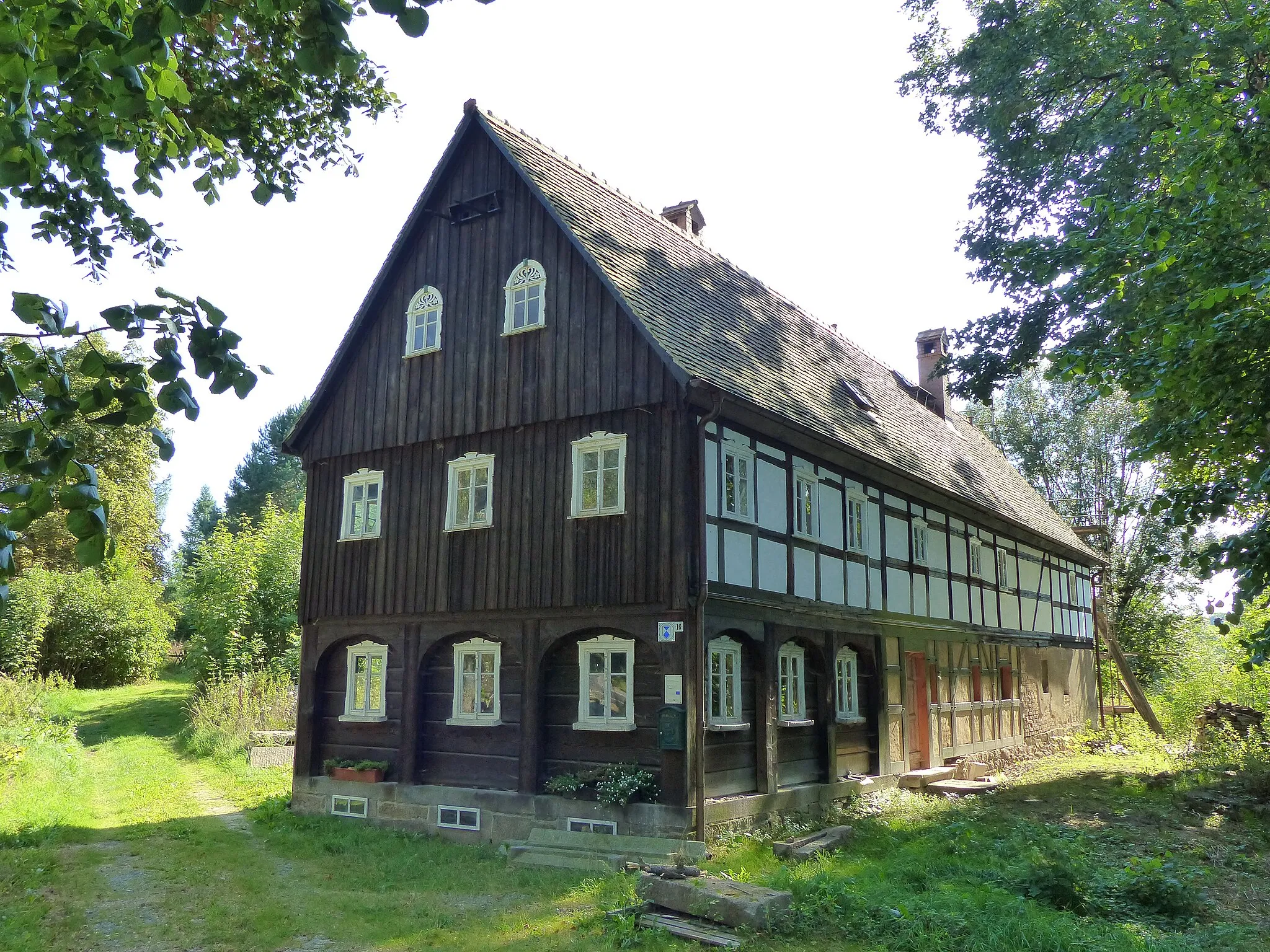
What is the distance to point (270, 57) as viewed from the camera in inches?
299

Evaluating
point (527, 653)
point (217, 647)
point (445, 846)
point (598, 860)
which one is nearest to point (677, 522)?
point (527, 653)

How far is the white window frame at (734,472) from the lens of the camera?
13.8 m

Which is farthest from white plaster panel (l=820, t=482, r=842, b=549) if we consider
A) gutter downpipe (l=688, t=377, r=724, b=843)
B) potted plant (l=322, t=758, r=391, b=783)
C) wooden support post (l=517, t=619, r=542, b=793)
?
potted plant (l=322, t=758, r=391, b=783)

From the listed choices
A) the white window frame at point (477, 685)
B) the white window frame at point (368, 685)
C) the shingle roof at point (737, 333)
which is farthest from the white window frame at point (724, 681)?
the white window frame at point (368, 685)

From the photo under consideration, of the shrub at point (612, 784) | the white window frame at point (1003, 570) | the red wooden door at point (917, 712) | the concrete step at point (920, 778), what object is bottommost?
the concrete step at point (920, 778)

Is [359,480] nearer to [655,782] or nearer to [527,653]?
[527,653]

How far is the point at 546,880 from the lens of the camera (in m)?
11.6

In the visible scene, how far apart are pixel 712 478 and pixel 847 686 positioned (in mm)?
5650

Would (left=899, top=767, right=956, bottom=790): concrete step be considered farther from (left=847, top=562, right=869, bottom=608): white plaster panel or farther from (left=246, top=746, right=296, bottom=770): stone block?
(left=246, top=746, right=296, bottom=770): stone block

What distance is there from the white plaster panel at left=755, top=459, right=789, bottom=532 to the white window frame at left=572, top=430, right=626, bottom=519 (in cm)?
205

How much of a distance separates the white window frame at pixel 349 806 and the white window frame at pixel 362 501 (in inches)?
159

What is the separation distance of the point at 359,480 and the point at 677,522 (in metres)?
6.43

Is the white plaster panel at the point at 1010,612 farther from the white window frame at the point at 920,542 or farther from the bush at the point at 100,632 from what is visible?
the bush at the point at 100,632

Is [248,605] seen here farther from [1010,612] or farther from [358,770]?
[1010,612]
